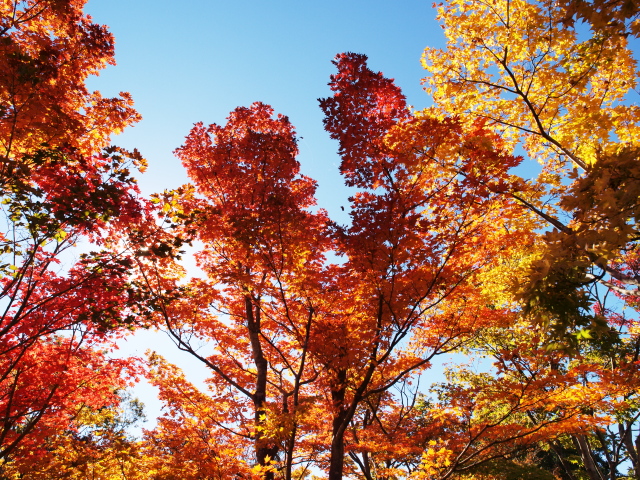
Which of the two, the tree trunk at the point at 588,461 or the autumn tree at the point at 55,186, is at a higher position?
the autumn tree at the point at 55,186

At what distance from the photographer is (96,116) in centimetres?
701

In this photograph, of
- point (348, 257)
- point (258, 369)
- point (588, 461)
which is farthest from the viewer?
point (588, 461)

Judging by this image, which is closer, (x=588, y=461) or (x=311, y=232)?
(x=311, y=232)

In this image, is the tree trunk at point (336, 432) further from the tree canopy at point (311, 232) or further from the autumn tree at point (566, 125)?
the autumn tree at point (566, 125)

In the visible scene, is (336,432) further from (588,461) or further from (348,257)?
(588,461)

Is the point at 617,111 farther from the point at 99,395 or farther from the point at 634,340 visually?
the point at 99,395

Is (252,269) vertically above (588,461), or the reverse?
(252,269)

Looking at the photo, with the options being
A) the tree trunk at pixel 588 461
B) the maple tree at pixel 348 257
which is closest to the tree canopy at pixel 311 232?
the maple tree at pixel 348 257

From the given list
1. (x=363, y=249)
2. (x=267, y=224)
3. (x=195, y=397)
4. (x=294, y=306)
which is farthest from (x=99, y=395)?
(x=363, y=249)

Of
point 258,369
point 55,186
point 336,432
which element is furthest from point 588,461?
point 55,186

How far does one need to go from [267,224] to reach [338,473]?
16.6 feet

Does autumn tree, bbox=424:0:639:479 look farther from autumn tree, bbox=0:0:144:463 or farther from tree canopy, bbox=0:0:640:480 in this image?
autumn tree, bbox=0:0:144:463

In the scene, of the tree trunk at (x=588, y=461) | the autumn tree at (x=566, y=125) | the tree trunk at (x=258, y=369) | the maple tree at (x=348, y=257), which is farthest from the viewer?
the tree trunk at (x=588, y=461)

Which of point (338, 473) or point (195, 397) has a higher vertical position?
point (195, 397)
